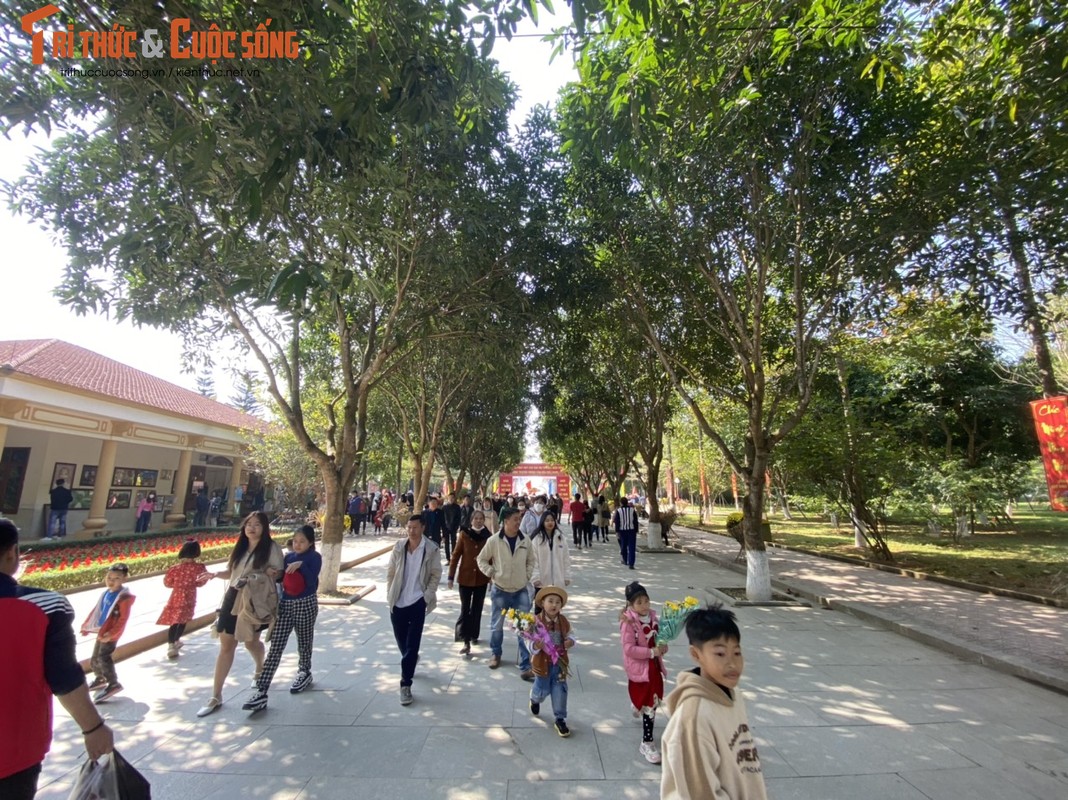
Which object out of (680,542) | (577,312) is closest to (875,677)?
(577,312)

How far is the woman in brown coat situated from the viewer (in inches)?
233

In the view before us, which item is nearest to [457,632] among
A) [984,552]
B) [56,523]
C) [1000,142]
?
[1000,142]

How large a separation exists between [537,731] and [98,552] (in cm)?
1293

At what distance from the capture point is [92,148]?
627 cm

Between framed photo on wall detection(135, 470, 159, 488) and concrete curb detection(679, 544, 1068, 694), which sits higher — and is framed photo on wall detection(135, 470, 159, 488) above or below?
above

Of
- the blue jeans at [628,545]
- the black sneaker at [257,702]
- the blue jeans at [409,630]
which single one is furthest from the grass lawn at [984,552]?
the black sneaker at [257,702]

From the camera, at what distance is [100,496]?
16.2 m

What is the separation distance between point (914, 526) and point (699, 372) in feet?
51.5

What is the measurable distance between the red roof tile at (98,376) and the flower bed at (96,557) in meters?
4.34

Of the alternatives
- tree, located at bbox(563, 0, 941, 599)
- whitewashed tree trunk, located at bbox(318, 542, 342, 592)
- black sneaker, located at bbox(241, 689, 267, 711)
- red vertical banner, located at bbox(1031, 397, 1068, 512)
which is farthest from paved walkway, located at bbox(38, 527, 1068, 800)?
tree, located at bbox(563, 0, 941, 599)

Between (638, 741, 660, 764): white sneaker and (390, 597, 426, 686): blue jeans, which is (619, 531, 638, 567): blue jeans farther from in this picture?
Answer: (638, 741, 660, 764): white sneaker

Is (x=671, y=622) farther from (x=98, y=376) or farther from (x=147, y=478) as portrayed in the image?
(x=147, y=478)

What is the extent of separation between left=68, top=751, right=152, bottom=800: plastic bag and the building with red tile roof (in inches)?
588

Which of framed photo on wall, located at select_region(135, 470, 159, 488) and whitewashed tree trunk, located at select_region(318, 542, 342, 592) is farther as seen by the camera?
framed photo on wall, located at select_region(135, 470, 159, 488)
